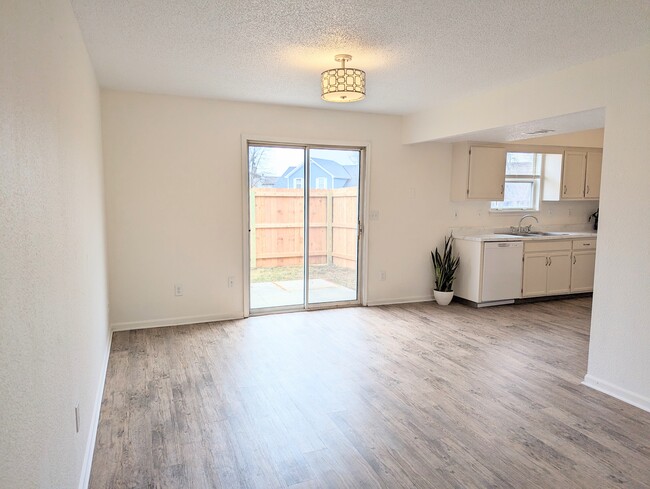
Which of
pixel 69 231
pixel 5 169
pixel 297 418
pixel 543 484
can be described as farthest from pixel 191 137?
pixel 543 484

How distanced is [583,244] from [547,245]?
26.4 inches

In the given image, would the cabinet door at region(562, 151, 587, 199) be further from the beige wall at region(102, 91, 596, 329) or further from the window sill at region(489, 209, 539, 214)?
the beige wall at region(102, 91, 596, 329)

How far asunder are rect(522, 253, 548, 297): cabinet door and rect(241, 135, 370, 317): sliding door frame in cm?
206

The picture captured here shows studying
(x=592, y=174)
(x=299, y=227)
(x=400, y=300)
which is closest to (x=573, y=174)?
(x=592, y=174)

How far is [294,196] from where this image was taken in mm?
5188

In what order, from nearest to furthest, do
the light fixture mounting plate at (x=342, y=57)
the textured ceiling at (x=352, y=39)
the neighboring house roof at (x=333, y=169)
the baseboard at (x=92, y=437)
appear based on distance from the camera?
the baseboard at (x=92, y=437), the textured ceiling at (x=352, y=39), the light fixture mounting plate at (x=342, y=57), the neighboring house roof at (x=333, y=169)

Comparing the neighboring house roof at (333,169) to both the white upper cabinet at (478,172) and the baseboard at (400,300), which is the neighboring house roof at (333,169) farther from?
the baseboard at (400,300)

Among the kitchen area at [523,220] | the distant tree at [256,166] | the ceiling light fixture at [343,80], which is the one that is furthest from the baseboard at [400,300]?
the ceiling light fixture at [343,80]

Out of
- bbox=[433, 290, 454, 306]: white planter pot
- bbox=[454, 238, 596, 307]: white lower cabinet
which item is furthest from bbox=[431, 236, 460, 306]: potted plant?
bbox=[454, 238, 596, 307]: white lower cabinet

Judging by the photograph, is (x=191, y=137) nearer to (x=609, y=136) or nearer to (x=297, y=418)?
(x=297, y=418)

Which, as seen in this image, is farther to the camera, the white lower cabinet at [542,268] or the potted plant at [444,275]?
the potted plant at [444,275]

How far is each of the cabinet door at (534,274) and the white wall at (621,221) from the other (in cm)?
256

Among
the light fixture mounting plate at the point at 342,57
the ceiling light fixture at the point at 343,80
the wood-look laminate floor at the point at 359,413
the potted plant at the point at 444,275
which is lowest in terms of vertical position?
the wood-look laminate floor at the point at 359,413

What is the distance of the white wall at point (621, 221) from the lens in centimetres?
292
